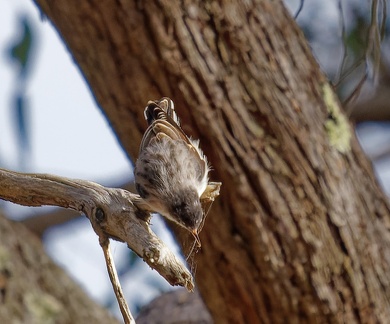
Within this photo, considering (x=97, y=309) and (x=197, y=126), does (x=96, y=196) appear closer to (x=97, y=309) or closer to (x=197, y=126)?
(x=197, y=126)

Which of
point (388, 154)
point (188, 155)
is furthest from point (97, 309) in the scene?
point (188, 155)

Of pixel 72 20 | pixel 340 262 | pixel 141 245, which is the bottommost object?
pixel 141 245

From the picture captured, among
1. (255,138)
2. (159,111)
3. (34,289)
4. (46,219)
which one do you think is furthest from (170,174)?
(46,219)

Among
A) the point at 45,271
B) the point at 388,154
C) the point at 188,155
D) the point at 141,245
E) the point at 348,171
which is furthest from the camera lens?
the point at 388,154

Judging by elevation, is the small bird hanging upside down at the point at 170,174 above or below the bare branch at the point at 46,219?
below

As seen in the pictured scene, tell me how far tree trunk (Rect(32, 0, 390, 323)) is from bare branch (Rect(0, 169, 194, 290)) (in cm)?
83

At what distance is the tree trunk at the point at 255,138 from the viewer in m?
2.08

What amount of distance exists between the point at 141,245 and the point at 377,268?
3.90ft

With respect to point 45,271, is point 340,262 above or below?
below

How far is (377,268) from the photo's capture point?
2197 mm

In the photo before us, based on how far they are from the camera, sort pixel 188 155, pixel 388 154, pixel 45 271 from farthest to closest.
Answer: pixel 388 154 → pixel 45 271 → pixel 188 155

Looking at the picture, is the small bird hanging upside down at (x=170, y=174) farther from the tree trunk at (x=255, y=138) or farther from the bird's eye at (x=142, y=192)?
the tree trunk at (x=255, y=138)

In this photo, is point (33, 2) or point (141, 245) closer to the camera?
point (141, 245)

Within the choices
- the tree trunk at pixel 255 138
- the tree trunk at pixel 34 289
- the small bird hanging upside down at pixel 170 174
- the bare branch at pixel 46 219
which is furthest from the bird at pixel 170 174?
the bare branch at pixel 46 219
